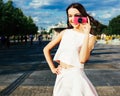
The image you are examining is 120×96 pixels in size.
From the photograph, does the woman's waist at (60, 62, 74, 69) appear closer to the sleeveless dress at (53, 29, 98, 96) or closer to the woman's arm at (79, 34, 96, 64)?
the sleeveless dress at (53, 29, 98, 96)

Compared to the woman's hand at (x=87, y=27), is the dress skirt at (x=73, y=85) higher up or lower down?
lower down

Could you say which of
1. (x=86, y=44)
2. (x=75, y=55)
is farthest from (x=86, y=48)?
(x=75, y=55)

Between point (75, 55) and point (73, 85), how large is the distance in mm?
311

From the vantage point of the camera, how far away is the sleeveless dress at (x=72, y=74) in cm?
488

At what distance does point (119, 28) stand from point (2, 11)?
3632 inches

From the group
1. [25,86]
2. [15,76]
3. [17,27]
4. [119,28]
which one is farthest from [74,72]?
[119,28]

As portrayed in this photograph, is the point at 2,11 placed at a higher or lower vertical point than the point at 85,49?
lower

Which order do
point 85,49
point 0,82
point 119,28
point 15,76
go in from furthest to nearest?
point 119,28 < point 15,76 < point 0,82 < point 85,49

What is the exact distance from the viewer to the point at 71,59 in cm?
496

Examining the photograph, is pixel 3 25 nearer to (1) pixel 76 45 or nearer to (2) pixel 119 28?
(1) pixel 76 45

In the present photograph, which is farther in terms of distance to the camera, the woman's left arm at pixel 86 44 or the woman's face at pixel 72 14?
the woman's face at pixel 72 14

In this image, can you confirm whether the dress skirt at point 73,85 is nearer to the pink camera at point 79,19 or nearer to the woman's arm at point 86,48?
the woman's arm at point 86,48

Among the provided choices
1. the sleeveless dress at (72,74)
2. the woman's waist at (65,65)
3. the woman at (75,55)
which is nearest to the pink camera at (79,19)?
the woman at (75,55)

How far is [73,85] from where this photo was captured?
193 inches
